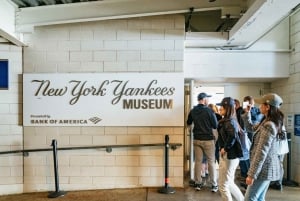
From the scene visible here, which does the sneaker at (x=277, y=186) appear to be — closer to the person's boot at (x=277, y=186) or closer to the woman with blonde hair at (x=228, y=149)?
the person's boot at (x=277, y=186)

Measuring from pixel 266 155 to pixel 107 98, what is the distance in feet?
9.64

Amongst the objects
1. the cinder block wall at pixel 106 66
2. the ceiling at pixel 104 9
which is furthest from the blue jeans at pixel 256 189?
the ceiling at pixel 104 9

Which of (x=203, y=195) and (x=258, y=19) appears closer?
(x=258, y=19)

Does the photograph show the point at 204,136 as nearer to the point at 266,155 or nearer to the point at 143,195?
the point at 143,195

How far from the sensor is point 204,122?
16.3 feet

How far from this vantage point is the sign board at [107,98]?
5.14m

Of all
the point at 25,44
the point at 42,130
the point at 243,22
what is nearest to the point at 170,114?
the point at 243,22

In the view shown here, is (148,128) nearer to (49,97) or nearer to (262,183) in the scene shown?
(49,97)

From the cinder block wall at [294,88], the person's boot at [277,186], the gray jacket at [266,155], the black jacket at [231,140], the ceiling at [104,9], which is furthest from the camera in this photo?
the cinder block wall at [294,88]

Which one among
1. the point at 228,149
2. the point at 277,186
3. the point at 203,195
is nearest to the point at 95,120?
the point at 203,195

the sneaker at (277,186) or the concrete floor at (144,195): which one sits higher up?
the sneaker at (277,186)

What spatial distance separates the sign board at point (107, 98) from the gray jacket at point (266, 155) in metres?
2.29

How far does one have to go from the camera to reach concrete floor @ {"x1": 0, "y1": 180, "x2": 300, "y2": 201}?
4.67 meters

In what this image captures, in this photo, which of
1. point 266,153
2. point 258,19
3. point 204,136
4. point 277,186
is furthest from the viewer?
point 277,186
